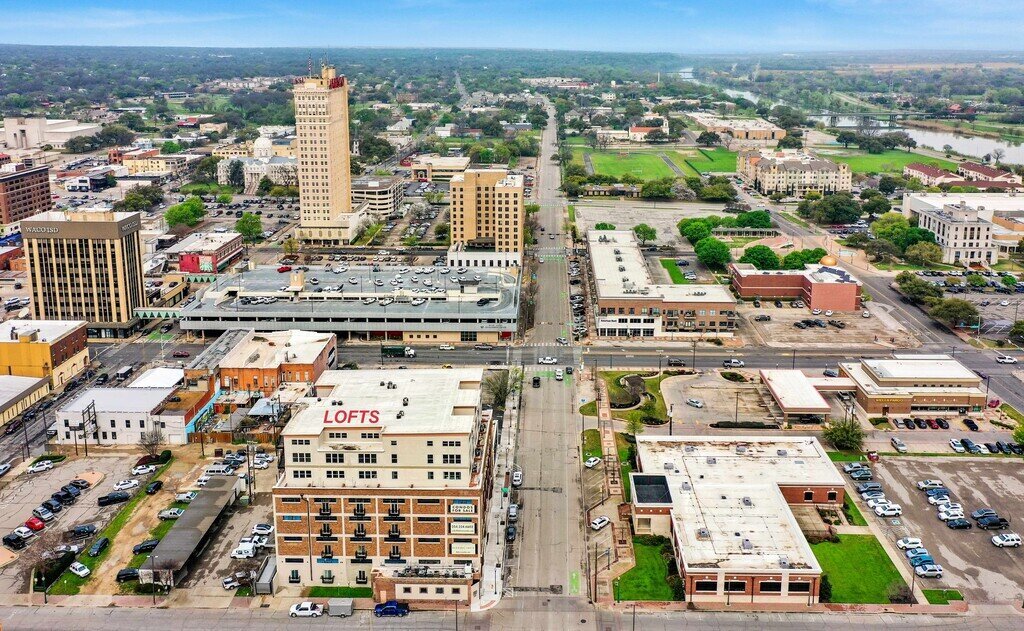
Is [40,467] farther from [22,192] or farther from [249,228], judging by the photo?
[22,192]

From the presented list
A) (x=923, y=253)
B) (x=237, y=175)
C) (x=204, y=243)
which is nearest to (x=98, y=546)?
(x=204, y=243)

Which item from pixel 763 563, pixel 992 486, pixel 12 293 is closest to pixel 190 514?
pixel 763 563

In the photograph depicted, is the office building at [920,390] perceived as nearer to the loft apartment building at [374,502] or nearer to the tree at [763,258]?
the tree at [763,258]

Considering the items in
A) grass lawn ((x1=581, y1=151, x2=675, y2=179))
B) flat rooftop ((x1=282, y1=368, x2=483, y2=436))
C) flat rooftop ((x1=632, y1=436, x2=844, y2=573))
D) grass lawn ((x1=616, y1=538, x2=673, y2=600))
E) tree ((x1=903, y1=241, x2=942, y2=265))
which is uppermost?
grass lawn ((x1=581, y1=151, x2=675, y2=179))

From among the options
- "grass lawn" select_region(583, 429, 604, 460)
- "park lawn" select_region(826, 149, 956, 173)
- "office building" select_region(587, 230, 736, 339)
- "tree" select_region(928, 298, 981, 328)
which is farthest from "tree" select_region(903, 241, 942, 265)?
"park lawn" select_region(826, 149, 956, 173)

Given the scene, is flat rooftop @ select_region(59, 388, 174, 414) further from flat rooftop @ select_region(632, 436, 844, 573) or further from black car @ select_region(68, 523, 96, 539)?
flat rooftop @ select_region(632, 436, 844, 573)

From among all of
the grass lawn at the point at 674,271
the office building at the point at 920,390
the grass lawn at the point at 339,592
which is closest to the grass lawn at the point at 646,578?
the grass lawn at the point at 339,592

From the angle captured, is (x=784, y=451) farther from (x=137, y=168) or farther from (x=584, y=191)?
(x=137, y=168)
